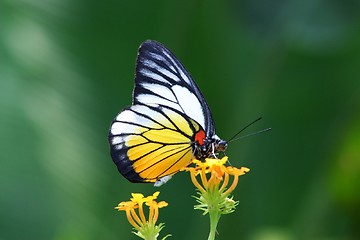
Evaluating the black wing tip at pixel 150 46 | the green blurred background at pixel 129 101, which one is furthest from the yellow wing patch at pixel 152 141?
the green blurred background at pixel 129 101

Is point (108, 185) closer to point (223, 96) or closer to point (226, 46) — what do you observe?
point (223, 96)

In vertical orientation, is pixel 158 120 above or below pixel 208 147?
above

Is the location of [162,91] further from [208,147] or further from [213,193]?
[213,193]

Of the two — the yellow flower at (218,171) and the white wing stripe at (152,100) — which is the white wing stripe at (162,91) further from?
the yellow flower at (218,171)

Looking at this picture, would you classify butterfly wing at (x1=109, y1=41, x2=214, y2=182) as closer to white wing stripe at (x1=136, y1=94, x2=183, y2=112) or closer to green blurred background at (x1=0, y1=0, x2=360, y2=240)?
white wing stripe at (x1=136, y1=94, x2=183, y2=112)


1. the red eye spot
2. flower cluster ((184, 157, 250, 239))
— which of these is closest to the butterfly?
the red eye spot

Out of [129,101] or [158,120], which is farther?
[129,101]

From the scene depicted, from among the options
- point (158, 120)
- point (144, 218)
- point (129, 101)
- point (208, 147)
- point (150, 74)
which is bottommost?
point (144, 218)

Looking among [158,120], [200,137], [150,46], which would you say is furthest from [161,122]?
[150,46]
